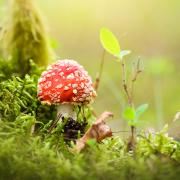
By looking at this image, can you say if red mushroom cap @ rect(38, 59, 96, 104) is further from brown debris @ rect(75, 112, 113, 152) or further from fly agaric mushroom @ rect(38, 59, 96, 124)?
brown debris @ rect(75, 112, 113, 152)

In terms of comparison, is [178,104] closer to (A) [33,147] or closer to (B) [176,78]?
(B) [176,78]

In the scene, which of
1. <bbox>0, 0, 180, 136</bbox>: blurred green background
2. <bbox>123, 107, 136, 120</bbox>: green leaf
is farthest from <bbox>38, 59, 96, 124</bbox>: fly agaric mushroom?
<bbox>0, 0, 180, 136</bbox>: blurred green background

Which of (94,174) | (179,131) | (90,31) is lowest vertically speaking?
(94,174)

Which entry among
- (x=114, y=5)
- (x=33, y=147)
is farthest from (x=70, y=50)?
(x=33, y=147)

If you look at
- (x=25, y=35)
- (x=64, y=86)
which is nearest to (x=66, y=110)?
(x=64, y=86)

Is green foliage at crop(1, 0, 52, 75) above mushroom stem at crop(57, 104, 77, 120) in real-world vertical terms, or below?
above

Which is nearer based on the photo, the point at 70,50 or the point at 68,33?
the point at 70,50

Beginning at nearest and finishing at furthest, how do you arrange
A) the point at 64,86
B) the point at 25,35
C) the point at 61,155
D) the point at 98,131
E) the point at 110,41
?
the point at 61,155 < the point at 98,131 < the point at 110,41 < the point at 64,86 < the point at 25,35

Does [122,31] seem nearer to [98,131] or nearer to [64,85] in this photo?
[64,85]
